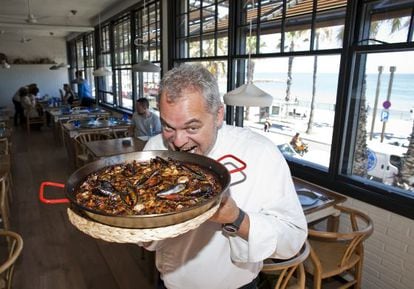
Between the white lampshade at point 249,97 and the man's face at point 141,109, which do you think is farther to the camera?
the man's face at point 141,109

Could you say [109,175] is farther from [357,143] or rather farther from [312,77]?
[312,77]

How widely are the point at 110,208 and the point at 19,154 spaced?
20.8 ft

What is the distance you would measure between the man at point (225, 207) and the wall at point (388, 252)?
135cm

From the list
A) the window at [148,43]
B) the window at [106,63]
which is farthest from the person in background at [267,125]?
the window at [106,63]

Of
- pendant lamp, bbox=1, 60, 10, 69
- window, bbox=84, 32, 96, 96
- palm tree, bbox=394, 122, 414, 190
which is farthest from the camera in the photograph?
pendant lamp, bbox=1, 60, 10, 69

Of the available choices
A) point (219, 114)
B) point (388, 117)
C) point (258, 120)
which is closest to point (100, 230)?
point (219, 114)

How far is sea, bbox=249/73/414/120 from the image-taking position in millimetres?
2016

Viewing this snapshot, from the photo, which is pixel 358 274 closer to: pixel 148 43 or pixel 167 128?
pixel 167 128

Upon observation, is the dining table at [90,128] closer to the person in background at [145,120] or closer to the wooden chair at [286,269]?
the person in background at [145,120]

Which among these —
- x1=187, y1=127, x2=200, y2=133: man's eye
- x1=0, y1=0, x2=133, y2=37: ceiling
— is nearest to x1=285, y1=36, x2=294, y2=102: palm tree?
x1=187, y1=127, x2=200, y2=133: man's eye

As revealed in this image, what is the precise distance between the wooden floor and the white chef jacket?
1.39m

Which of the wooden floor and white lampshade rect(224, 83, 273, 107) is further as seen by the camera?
the wooden floor

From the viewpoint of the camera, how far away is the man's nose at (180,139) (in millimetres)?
975

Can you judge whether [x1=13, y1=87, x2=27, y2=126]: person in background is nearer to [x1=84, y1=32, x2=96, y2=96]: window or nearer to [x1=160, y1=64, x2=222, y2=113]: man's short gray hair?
[x1=84, y1=32, x2=96, y2=96]: window
